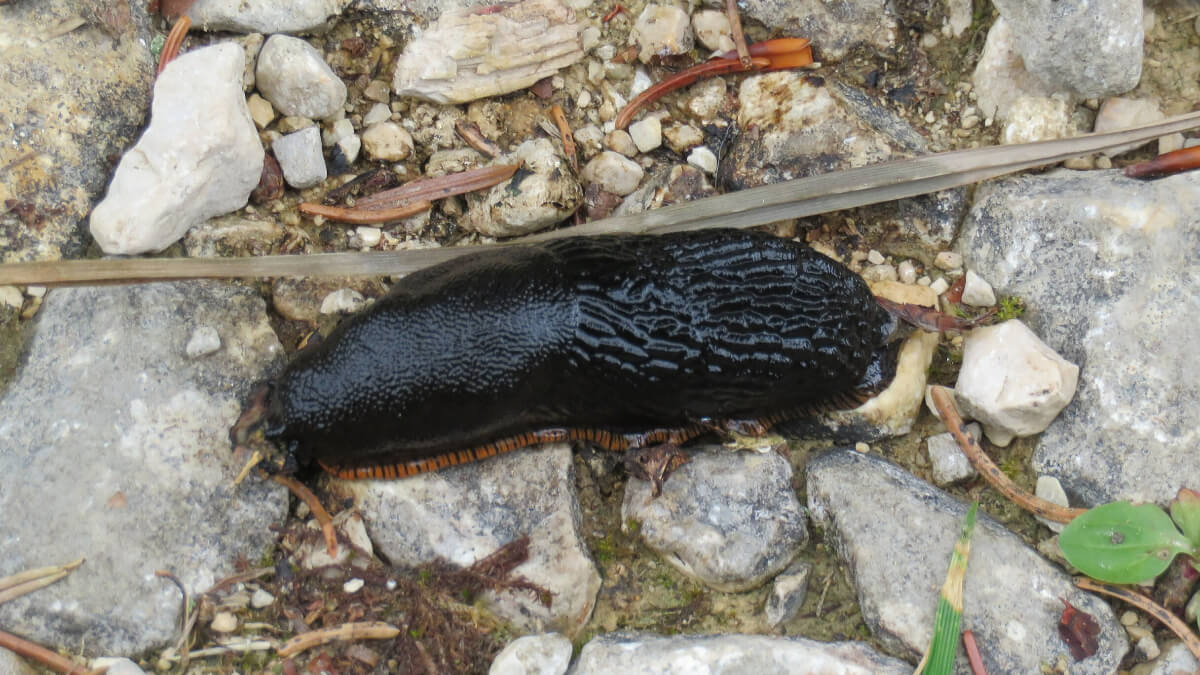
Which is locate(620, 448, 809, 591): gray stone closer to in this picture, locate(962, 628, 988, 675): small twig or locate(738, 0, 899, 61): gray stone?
locate(962, 628, 988, 675): small twig

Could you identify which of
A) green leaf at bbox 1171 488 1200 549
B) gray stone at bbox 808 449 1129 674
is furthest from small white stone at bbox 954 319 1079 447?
green leaf at bbox 1171 488 1200 549

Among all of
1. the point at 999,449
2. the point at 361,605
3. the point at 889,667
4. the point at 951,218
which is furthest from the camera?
the point at 951,218

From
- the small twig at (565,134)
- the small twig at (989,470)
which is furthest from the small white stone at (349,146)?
the small twig at (989,470)

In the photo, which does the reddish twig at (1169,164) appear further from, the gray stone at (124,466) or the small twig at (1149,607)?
the gray stone at (124,466)

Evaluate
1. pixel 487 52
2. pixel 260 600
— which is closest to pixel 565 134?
pixel 487 52

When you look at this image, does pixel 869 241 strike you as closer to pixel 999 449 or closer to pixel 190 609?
pixel 999 449

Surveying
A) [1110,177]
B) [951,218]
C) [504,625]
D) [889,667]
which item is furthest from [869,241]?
[504,625]
